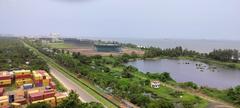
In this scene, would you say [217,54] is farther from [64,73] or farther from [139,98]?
[139,98]

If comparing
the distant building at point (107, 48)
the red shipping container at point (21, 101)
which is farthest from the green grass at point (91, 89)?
the distant building at point (107, 48)

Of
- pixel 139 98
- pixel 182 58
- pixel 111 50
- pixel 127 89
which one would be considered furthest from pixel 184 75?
pixel 111 50

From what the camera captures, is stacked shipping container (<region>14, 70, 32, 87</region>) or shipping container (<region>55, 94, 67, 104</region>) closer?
shipping container (<region>55, 94, 67, 104</region>)

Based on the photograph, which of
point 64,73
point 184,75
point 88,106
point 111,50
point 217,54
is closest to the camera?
point 88,106

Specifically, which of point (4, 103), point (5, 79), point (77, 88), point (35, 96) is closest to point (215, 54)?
point (77, 88)

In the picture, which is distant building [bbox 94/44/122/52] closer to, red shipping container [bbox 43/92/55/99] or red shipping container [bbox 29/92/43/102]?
red shipping container [bbox 43/92/55/99]

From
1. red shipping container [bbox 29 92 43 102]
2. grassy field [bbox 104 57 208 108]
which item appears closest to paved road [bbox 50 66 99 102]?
red shipping container [bbox 29 92 43 102]

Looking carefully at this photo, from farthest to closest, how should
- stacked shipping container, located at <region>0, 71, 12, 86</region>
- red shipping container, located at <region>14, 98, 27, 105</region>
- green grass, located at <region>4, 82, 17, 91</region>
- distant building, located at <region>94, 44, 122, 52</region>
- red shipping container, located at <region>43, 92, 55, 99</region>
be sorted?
distant building, located at <region>94, 44, 122, 52</region>
stacked shipping container, located at <region>0, 71, 12, 86</region>
green grass, located at <region>4, 82, 17, 91</region>
red shipping container, located at <region>43, 92, 55, 99</region>
red shipping container, located at <region>14, 98, 27, 105</region>

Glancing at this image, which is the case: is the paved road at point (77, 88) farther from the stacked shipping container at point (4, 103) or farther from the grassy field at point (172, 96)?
the grassy field at point (172, 96)
